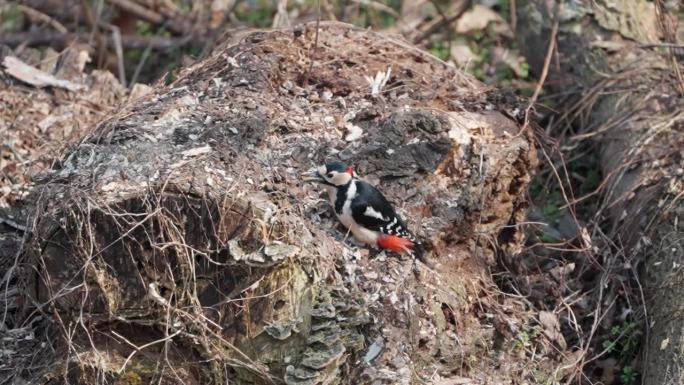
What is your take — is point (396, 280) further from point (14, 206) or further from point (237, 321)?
point (14, 206)

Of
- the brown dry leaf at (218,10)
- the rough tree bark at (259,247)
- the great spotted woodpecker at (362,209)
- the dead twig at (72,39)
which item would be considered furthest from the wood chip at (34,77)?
the great spotted woodpecker at (362,209)

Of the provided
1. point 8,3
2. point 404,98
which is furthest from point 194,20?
point 404,98

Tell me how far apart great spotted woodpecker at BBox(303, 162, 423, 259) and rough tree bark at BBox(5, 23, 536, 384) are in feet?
0.33

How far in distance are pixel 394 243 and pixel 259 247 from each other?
0.74 metres

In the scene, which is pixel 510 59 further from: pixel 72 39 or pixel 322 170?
pixel 322 170

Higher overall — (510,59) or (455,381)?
(455,381)

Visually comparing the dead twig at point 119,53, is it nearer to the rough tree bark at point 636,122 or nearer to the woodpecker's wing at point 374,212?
the rough tree bark at point 636,122

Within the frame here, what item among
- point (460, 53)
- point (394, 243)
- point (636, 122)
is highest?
point (394, 243)

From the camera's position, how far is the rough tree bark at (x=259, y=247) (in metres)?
4.36

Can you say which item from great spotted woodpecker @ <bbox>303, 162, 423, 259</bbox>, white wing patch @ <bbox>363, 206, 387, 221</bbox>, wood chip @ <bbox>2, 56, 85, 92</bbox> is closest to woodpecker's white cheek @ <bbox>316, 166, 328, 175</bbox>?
great spotted woodpecker @ <bbox>303, 162, 423, 259</bbox>

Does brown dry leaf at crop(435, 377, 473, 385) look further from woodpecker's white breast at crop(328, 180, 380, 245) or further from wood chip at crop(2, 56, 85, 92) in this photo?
wood chip at crop(2, 56, 85, 92)

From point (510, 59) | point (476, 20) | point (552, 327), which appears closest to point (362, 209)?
point (552, 327)

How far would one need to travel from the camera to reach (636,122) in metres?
6.43

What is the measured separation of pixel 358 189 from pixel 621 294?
1.96m
